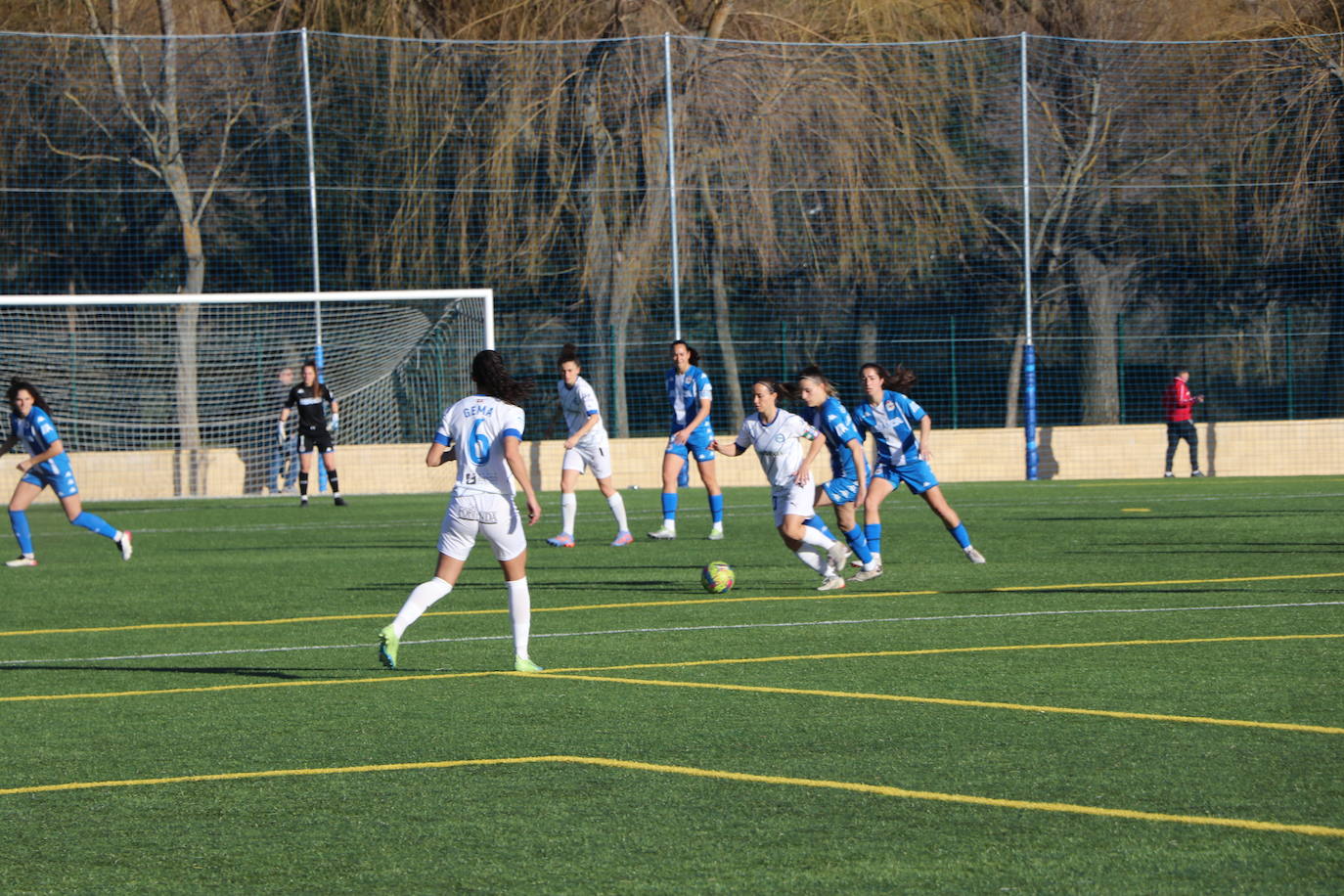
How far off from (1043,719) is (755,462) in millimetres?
22015

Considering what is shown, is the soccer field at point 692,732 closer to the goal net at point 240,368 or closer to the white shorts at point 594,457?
the white shorts at point 594,457

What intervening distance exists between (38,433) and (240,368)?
12.9m

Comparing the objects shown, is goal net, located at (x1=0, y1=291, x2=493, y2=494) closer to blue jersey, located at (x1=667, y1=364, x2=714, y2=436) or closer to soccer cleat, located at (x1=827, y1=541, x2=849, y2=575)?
blue jersey, located at (x1=667, y1=364, x2=714, y2=436)

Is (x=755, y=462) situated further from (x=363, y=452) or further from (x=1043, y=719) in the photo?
(x=1043, y=719)

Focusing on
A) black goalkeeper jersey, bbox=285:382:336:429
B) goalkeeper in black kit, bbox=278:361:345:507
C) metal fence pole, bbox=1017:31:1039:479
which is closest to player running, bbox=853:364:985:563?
goalkeeper in black kit, bbox=278:361:345:507

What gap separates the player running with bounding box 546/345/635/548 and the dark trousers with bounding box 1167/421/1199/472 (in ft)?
48.2

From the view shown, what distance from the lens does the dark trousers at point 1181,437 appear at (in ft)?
97.2

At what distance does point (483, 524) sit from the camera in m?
9.26

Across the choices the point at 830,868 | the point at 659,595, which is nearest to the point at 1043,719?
the point at 830,868

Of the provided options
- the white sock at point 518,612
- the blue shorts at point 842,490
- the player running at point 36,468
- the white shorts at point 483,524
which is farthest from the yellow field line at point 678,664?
the player running at point 36,468

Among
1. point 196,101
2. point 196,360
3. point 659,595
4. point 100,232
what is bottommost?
point 659,595

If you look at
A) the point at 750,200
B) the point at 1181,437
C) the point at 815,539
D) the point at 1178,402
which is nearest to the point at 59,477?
the point at 815,539

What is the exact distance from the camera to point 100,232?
98.7 ft

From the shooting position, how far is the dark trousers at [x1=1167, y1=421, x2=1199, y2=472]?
29.6 meters
